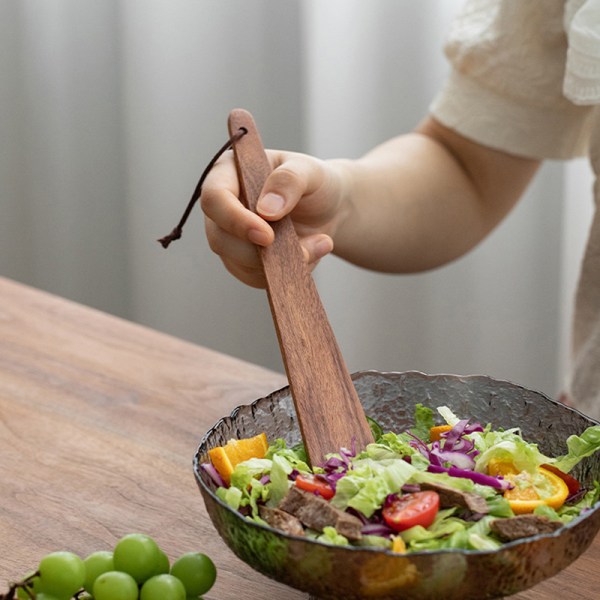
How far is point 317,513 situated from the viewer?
567 mm

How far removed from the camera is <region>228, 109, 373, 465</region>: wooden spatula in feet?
2.33

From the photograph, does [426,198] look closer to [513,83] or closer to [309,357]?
[513,83]

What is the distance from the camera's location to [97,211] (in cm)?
220

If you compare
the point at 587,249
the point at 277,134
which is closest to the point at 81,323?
the point at 587,249

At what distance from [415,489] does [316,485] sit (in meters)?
0.06

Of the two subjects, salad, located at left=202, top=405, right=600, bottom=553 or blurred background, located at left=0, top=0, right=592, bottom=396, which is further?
blurred background, located at left=0, top=0, right=592, bottom=396

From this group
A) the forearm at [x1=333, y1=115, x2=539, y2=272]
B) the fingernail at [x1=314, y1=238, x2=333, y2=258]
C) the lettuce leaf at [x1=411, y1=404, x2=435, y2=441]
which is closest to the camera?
the lettuce leaf at [x1=411, y1=404, x2=435, y2=441]

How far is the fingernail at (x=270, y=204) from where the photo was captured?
0.80 meters

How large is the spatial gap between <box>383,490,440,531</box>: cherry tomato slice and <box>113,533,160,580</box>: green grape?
14 cm

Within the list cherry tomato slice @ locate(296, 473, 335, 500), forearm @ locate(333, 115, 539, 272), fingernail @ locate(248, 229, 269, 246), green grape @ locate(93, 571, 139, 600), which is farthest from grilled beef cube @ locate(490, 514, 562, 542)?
forearm @ locate(333, 115, 539, 272)

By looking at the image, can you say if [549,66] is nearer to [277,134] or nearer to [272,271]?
[272,271]

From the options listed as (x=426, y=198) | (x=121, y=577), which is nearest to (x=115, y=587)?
(x=121, y=577)

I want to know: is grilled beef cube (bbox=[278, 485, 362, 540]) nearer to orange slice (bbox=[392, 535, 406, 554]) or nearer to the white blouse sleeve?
orange slice (bbox=[392, 535, 406, 554])

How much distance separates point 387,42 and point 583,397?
3.10ft
